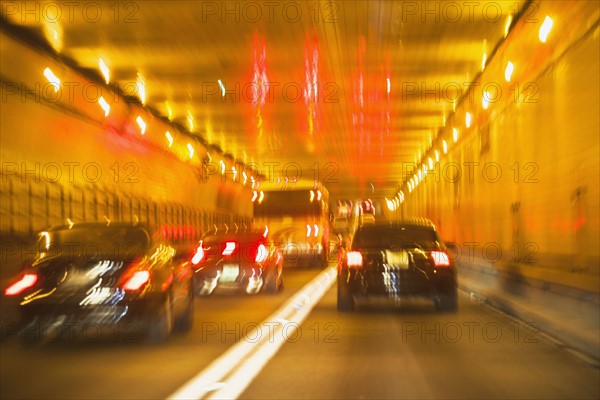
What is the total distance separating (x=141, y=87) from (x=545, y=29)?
39.6 ft

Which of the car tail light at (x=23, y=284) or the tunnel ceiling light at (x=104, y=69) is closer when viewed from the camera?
the car tail light at (x=23, y=284)

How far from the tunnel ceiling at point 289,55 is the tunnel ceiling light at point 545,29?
678mm

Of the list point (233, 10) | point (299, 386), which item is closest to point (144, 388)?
point (299, 386)

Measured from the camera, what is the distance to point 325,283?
70.8 ft

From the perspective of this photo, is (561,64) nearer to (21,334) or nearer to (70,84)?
(21,334)

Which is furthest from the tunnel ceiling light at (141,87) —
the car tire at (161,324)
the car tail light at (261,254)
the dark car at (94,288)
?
the car tire at (161,324)

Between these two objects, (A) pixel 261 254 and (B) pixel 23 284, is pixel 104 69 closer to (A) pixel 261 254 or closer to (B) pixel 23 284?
(A) pixel 261 254

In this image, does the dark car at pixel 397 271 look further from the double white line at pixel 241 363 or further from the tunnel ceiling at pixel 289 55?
the tunnel ceiling at pixel 289 55

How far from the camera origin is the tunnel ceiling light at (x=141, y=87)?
70.5 feet

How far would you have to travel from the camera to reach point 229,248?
1719 centimetres

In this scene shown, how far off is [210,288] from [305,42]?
18.6ft

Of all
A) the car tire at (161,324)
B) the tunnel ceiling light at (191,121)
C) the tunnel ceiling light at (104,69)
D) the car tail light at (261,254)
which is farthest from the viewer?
the tunnel ceiling light at (191,121)

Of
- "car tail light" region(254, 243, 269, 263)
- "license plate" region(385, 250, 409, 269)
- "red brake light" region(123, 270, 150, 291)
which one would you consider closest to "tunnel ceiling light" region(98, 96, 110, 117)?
"car tail light" region(254, 243, 269, 263)

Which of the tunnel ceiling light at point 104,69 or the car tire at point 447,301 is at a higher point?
the tunnel ceiling light at point 104,69
